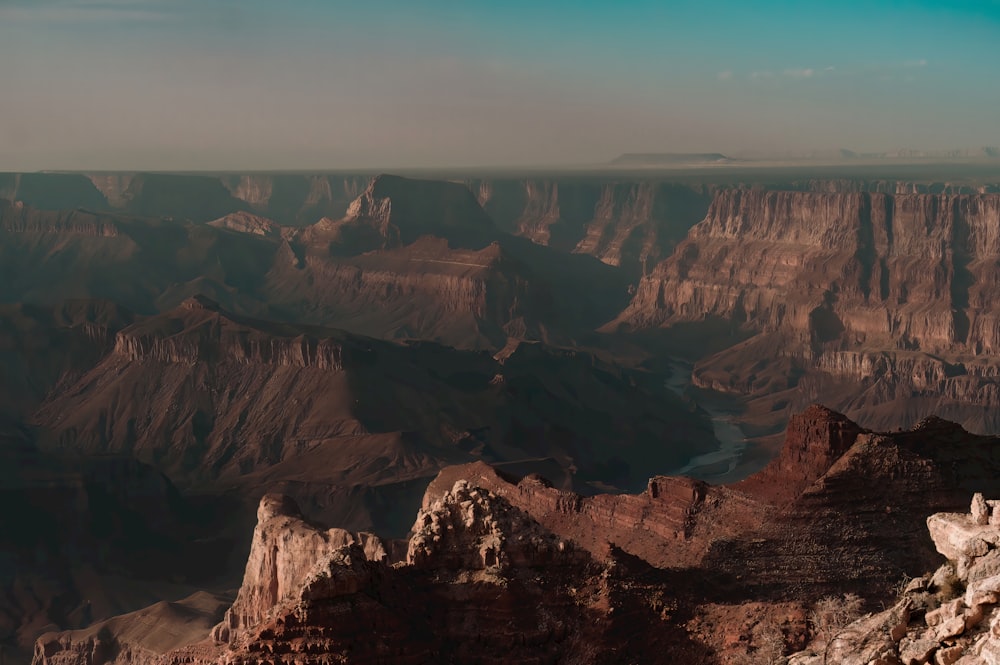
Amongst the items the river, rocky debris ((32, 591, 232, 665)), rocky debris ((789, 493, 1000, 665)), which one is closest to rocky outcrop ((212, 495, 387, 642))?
rocky debris ((32, 591, 232, 665))

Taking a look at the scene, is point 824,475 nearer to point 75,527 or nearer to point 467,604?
point 467,604

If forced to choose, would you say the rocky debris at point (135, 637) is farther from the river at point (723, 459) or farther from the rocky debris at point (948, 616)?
the river at point (723, 459)

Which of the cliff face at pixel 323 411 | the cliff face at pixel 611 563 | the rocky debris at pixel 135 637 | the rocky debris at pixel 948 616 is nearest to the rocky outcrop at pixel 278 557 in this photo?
the cliff face at pixel 611 563

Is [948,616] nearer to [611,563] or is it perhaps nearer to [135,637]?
[611,563]

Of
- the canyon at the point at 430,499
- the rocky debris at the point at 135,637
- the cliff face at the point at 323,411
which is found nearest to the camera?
the canyon at the point at 430,499

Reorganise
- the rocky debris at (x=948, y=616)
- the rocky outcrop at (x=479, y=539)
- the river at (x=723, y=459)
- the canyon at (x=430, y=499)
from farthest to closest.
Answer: the river at (x=723, y=459)
the rocky outcrop at (x=479, y=539)
the canyon at (x=430, y=499)
the rocky debris at (x=948, y=616)

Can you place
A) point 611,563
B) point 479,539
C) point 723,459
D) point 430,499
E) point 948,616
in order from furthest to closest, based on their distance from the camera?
point 723,459
point 430,499
point 611,563
point 479,539
point 948,616

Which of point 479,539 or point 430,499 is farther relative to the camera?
point 430,499

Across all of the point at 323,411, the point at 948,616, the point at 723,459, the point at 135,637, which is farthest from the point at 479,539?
the point at 323,411

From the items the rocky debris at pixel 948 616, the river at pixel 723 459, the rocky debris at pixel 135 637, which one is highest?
the rocky debris at pixel 948 616
